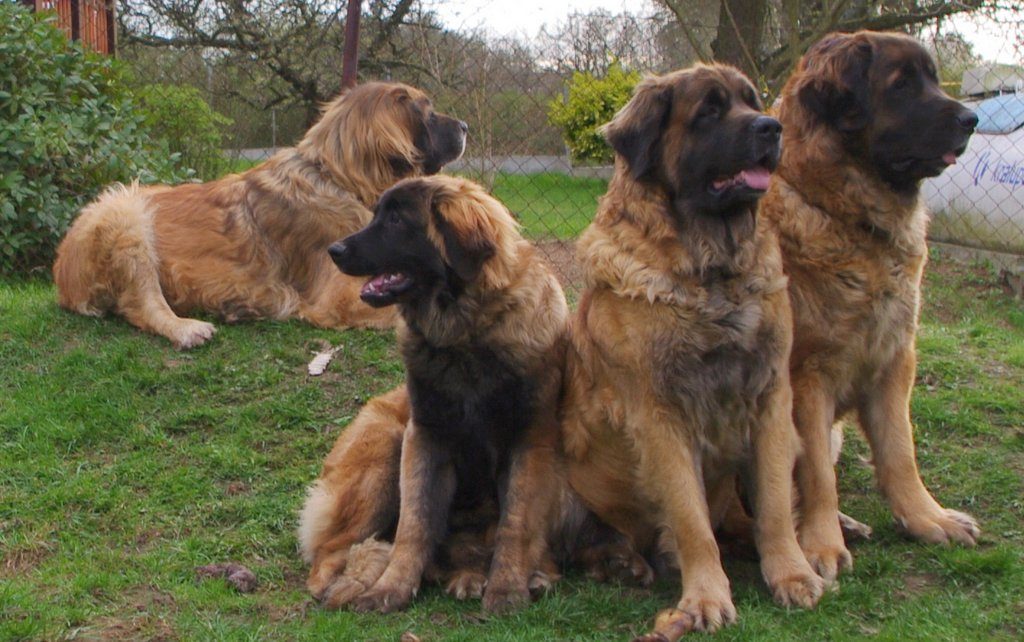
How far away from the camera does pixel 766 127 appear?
3541mm

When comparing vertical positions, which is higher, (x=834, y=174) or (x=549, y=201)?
(x=834, y=174)

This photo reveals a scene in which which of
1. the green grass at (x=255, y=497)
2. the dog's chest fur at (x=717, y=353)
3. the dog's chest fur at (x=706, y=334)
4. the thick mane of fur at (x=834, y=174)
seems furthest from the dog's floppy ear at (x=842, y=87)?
the green grass at (x=255, y=497)

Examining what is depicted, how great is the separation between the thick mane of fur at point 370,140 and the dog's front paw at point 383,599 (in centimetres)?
336

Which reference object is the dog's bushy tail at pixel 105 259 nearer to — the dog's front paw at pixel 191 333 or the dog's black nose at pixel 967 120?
the dog's front paw at pixel 191 333

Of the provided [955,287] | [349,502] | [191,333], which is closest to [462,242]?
[349,502]

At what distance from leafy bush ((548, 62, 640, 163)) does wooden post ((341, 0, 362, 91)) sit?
2.33m

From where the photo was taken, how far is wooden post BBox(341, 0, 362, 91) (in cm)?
708

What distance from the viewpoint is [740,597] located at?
142 inches

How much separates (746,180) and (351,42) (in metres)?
4.25

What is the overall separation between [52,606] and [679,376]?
7.19 feet

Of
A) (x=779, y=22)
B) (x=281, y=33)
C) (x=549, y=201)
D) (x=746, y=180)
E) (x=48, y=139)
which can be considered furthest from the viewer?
(x=281, y=33)

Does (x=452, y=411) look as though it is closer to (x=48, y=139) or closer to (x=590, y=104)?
(x=48, y=139)

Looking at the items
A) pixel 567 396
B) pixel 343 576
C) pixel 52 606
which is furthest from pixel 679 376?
pixel 52 606

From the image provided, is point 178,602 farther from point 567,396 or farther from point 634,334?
point 634,334
